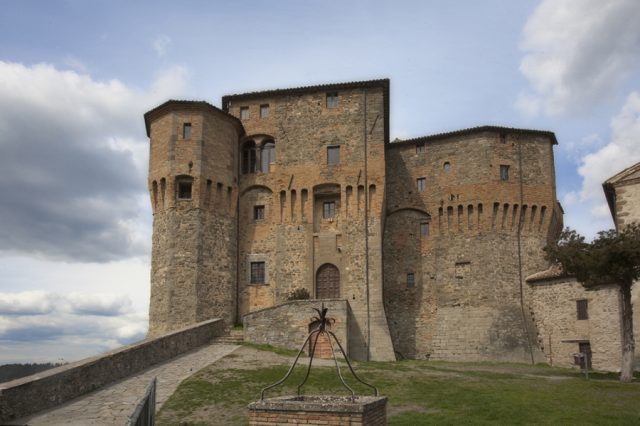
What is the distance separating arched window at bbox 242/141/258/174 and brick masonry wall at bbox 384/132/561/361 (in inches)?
348

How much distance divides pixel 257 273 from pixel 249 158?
6.91m

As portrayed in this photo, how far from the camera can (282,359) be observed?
23688 mm

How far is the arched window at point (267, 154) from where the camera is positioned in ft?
113

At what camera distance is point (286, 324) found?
28.0 metres

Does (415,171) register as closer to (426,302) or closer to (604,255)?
(426,302)

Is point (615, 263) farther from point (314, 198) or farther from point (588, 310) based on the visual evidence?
point (314, 198)

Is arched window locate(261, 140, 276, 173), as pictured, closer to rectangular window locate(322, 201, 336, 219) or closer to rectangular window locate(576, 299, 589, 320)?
rectangular window locate(322, 201, 336, 219)

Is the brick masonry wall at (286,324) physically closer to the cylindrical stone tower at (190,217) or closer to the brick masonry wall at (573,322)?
the cylindrical stone tower at (190,217)

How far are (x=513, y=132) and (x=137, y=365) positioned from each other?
81.8 ft

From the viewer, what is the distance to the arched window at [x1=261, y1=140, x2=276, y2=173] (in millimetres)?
34500

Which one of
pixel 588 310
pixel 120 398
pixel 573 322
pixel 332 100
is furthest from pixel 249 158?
pixel 120 398

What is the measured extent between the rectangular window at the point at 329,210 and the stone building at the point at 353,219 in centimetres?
7

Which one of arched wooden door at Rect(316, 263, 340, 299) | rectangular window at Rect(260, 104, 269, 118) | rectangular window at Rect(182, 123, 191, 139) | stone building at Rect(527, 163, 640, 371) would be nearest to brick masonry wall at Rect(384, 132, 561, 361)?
stone building at Rect(527, 163, 640, 371)

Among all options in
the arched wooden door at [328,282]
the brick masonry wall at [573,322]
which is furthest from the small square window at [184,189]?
the brick masonry wall at [573,322]
